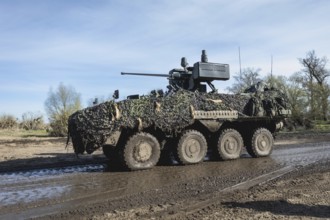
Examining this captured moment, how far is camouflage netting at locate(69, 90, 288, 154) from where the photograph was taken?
10984 millimetres

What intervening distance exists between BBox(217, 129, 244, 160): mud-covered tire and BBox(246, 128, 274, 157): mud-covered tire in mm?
557

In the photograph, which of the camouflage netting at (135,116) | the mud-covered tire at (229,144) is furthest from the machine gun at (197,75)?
the mud-covered tire at (229,144)

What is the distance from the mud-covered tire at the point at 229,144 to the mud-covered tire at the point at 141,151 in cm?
228

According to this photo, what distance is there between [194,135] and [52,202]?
5599mm

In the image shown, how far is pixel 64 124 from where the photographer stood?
107 feet

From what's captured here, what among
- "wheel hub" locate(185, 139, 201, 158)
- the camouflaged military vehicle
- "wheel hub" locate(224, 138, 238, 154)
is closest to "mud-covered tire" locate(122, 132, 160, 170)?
the camouflaged military vehicle

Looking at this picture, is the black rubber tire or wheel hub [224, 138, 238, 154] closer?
the black rubber tire

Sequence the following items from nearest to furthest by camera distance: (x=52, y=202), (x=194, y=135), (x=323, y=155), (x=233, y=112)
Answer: (x=52, y=202)
(x=194, y=135)
(x=233, y=112)
(x=323, y=155)

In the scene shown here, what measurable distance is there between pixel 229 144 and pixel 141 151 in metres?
3.12

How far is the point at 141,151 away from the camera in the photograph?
11461 mm

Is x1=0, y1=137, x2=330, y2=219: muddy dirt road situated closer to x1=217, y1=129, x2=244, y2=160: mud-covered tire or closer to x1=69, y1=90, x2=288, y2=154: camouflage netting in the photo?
x1=217, y1=129, x2=244, y2=160: mud-covered tire

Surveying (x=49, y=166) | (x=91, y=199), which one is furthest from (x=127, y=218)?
(x=49, y=166)

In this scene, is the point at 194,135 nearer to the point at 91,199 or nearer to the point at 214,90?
the point at 214,90

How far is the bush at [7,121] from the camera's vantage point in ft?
128
